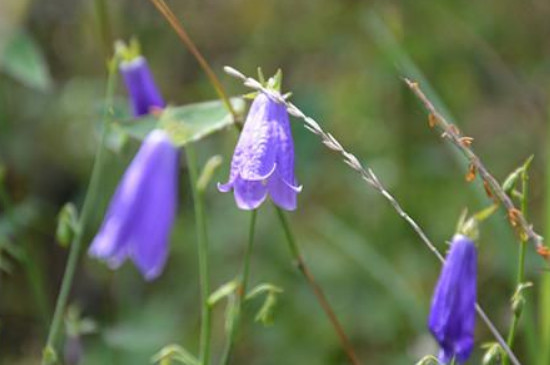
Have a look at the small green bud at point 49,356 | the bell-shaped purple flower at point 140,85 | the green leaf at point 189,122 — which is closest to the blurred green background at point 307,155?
the bell-shaped purple flower at point 140,85

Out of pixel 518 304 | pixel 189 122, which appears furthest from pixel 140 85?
pixel 518 304

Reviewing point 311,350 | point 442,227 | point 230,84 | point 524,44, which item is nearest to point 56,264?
point 230,84

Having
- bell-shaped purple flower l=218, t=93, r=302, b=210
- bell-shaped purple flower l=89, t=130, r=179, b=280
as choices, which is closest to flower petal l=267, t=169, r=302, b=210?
bell-shaped purple flower l=218, t=93, r=302, b=210

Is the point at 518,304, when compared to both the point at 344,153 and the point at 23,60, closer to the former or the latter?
the point at 344,153

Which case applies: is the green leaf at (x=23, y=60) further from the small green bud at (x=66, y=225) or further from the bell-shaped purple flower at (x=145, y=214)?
the bell-shaped purple flower at (x=145, y=214)

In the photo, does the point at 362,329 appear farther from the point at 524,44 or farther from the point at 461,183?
Result: the point at 524,44

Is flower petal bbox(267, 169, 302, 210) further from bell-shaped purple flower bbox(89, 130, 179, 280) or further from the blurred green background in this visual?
the blurred green background
